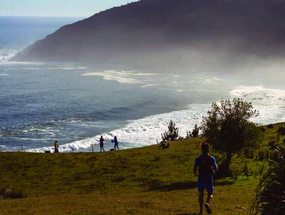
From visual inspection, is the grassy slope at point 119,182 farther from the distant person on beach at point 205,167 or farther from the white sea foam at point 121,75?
the white sea foam at point 121,75

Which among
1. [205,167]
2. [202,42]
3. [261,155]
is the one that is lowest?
[261,155]

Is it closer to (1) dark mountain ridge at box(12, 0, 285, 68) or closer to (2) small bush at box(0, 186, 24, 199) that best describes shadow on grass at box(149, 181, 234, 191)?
(2) small bush at box(0, 186, 24, 199)

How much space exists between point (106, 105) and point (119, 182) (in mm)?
51682

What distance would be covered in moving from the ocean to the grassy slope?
633 inches

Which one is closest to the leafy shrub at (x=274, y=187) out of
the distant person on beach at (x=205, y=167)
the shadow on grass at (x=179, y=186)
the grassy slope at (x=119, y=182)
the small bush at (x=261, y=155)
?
the distant person on beach at (x=205, y=167)

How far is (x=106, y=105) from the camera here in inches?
2918

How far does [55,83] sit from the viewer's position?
103 metres

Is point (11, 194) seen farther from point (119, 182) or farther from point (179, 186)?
point (179, 186)

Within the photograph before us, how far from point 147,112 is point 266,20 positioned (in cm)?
12542

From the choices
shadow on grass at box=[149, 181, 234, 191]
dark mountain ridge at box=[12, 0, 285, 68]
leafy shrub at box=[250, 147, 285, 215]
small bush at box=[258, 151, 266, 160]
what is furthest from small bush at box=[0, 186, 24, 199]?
dark mountain ridge at box=[12, 0, 285, 68]

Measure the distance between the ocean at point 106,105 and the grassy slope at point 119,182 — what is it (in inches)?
633

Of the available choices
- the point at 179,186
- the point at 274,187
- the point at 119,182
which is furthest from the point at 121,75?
the point at 274,187

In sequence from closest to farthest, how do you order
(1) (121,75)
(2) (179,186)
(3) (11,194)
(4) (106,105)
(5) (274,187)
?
(5) (274,187) → (3) (11,194) → (2) (179,186) → (4) (106,105) → (1) (121,75)

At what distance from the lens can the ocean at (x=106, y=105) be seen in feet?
168
